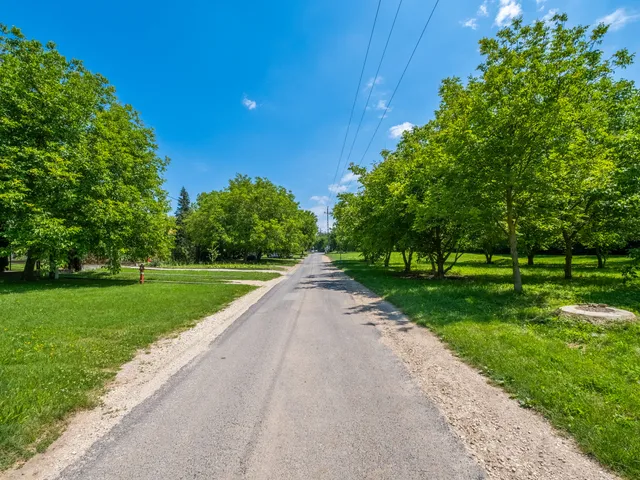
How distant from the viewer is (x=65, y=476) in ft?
8.08

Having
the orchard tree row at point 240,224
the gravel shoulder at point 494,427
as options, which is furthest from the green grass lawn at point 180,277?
the gravel shoulder at point 494,427

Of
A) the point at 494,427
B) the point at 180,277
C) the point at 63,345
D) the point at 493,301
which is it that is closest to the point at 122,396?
the point at 63,345

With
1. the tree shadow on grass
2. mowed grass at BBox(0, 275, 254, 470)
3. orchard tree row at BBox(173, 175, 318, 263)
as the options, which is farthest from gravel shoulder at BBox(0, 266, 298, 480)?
orchard tree row at BBox(173, 175, 318, 263)

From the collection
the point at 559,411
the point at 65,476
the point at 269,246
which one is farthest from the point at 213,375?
the point at 269,246

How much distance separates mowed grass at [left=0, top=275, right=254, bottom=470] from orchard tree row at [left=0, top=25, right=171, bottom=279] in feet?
15.7

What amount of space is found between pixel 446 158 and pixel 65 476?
12588 mm

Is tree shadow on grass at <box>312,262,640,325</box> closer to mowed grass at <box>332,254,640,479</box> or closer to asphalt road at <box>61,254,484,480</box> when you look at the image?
mowed grass at <box>332,254,640,479</box>

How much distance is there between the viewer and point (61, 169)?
565 inches

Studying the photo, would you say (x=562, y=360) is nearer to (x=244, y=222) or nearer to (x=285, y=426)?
(x=285, y=426)

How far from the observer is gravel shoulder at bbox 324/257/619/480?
2502 mm

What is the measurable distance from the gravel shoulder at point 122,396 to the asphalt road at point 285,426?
15 cm

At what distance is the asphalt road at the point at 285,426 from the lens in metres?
2.54

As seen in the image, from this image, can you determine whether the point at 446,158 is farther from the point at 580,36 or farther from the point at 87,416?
the point at 87,416

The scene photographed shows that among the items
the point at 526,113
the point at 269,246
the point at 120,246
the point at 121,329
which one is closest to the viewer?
the point at 121,329
